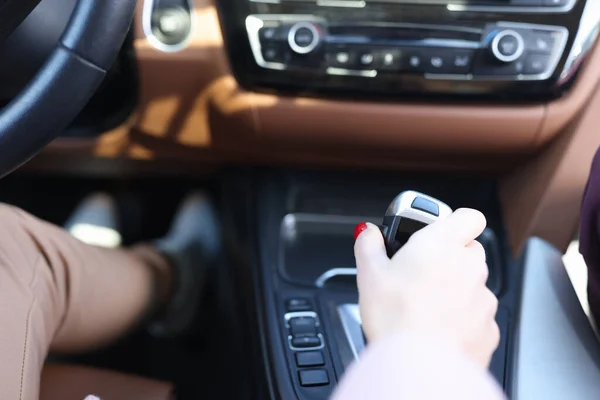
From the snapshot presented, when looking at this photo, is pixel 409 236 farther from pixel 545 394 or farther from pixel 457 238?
pixel 545 394

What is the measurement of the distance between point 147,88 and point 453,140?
1.14 ft

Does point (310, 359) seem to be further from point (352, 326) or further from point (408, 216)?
point (408, 216)

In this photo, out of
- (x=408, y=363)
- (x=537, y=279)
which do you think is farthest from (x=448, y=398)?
(x=537, y=279)

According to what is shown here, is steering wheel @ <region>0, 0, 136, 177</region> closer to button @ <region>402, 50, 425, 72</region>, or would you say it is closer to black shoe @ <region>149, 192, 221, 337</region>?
button @ <region>402, 50, 425, 72</region>

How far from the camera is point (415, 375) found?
38 centimetres

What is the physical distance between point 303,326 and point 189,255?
362 mm

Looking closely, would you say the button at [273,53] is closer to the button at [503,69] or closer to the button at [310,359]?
the button at [503,69]

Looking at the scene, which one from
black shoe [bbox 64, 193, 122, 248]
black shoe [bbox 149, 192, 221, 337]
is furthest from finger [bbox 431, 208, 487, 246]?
black shoe [bbox 64, 193, 122, 248]

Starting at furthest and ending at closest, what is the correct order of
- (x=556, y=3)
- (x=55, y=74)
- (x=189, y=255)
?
(x=189, y=255), (x=556, y=3), (x=55, y=74)

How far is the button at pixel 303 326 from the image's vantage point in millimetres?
738

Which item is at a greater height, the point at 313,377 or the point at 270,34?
the point at 270,34

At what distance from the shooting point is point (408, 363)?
383 millimetres

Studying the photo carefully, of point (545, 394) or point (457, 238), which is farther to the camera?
point (545, 394)

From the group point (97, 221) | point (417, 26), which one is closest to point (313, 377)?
point (417, 26)
